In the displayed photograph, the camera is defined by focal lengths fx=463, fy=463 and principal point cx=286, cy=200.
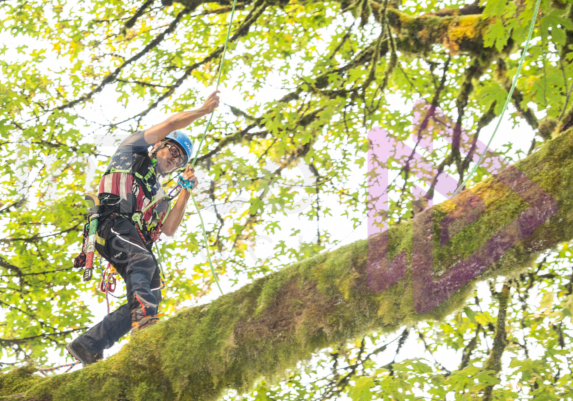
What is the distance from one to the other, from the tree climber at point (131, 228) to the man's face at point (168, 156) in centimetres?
8

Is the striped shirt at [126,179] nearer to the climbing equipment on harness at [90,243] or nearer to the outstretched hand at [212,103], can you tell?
the climbing equipment on harness at [90,243]

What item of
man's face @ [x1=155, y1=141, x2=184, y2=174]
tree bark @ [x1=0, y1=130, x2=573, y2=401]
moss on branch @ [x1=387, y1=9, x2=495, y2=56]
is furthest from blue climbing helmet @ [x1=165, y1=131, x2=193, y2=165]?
moss on branch @ [x1=387, y1=9, x2=495, y2=56]

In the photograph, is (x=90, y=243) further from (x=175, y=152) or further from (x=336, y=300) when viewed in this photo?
(x=336, y=300)

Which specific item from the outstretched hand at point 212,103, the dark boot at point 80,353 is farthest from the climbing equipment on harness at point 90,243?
the outstretched hand at point 212,103

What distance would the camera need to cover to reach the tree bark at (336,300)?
1.98 m

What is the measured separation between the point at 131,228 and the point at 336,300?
71.5 inches

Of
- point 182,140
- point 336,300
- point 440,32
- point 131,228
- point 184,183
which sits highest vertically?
point 440,32

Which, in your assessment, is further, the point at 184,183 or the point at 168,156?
the point at 168,156

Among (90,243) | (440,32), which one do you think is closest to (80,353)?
(90,243)

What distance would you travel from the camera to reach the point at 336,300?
2115 mm

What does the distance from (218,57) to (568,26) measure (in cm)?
531

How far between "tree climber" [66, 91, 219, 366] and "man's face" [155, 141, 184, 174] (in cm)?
8

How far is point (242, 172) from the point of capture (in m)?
6.12

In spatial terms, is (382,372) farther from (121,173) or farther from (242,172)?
(242,172)
